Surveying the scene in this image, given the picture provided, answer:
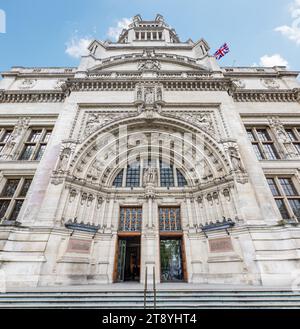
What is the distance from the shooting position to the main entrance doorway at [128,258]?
9414 millimetres

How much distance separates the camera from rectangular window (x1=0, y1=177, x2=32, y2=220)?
973cm

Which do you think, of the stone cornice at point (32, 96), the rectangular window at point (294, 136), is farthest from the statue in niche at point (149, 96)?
the rectangular window at point (294, 136)

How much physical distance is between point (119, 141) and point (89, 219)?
18.4ft

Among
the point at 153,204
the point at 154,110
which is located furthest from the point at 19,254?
the point at 154,110

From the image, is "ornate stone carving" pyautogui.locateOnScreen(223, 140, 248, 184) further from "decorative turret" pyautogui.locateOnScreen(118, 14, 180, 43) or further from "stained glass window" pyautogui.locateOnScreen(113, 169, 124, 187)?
"decorative turret" pyautogui.locateOnScreen(118, 14, 180, 43)

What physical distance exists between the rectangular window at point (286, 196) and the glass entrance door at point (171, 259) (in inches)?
255

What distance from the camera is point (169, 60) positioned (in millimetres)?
18312

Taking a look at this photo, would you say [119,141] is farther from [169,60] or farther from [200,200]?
[169,60]

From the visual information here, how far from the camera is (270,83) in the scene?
16297 millimetres

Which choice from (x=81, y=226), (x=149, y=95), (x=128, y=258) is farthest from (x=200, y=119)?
(x=128, y=258)

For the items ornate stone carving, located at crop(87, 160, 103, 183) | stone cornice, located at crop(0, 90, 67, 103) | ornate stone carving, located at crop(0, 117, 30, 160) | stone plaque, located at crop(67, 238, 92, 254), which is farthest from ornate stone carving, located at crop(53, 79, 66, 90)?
stone plaque, located at crop(67, 238, 92, 254)

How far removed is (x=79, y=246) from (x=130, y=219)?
10.4 ft

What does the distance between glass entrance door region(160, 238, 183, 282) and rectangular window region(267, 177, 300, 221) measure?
6477 millimetres

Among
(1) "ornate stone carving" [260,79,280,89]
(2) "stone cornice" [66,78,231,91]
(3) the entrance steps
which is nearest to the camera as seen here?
(3) the entrance steps
